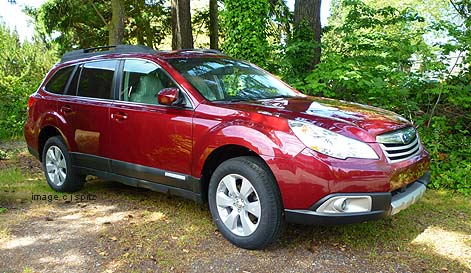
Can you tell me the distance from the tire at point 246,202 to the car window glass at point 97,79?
184 cm

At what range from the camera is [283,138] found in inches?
132

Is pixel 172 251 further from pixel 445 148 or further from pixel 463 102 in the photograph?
pixel 463 102

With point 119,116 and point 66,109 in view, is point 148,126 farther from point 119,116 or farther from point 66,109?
point 66,109

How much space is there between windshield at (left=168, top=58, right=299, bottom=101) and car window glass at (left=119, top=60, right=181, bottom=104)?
185 millimetres

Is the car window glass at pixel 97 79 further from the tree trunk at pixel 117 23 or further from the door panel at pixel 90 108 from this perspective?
the tree trunk at pixel 117 23

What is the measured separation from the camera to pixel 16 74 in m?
13.3

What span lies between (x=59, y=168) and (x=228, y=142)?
285cm

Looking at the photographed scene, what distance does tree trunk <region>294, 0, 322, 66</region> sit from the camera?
7.80 metres

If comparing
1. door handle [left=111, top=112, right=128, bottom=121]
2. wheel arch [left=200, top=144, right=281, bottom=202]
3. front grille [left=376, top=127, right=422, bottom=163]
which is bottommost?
wheel arch [left=200, top=144, right=281, bottom=202]

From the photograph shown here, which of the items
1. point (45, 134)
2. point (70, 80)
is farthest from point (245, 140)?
point (45, 134)

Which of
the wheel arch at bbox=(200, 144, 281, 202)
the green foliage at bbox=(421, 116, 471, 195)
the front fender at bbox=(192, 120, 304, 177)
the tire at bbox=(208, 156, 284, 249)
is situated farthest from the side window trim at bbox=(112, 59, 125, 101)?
the green foliage at bbox=(421, 116, 471, 195)

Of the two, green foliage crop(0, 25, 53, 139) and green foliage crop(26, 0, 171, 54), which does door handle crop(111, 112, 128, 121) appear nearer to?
green foliage crop(0, 25, 53, 139)

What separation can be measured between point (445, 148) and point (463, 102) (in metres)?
0.69

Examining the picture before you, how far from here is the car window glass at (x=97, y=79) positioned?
4809 millimetres
